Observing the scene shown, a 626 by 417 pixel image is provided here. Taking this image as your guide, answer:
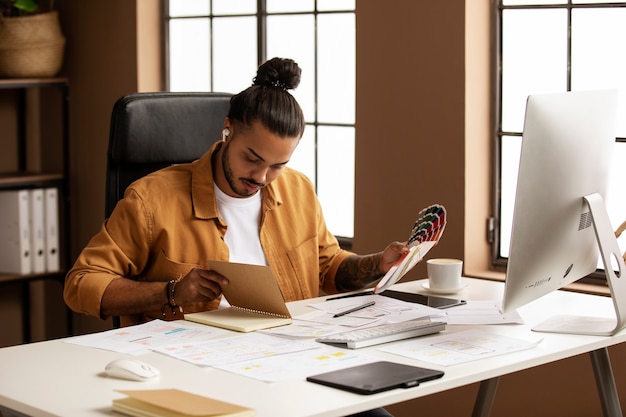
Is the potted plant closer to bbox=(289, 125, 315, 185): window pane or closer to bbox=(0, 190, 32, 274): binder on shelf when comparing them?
bbox=(0, 190, 32, 274): binder on shelf

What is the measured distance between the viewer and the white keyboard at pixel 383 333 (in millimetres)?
2035

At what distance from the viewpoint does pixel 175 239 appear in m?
2.54

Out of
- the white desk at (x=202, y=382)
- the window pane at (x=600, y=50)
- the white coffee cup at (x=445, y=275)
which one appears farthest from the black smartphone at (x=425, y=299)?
the window pane at (x=600, y=50)

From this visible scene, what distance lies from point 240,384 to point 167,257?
81cm

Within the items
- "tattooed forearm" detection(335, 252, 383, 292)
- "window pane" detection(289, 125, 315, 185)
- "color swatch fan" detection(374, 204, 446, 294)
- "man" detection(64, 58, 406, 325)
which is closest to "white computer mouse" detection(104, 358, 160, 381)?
"man" detection(64, 58, 406, 325)

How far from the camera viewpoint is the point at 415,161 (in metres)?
3.21

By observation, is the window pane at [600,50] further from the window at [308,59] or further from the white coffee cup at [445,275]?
the window at [308,59]

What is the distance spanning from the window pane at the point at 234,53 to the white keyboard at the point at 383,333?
80.7 inches

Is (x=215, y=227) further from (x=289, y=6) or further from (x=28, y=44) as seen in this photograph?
(x=28, y=44)

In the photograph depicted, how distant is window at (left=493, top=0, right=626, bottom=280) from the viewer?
2.90 meters

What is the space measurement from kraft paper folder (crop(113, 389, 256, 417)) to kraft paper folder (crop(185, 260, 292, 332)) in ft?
1.65

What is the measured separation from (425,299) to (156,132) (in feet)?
2.78

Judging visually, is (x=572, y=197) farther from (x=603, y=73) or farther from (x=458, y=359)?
(x=603, y=73)

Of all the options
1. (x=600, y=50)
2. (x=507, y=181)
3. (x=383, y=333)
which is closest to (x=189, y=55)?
(x=507, y=181)
